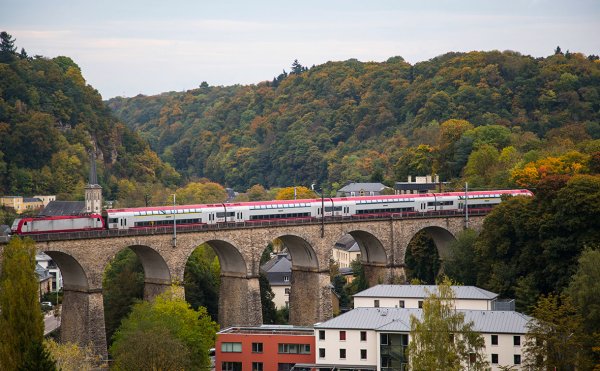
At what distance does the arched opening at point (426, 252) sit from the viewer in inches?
3597

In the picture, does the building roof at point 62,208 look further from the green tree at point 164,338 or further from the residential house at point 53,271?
the green tree at point 164,338

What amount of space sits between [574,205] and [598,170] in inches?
703

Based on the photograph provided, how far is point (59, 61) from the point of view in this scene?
548ft

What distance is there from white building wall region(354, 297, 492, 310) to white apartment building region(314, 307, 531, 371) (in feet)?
16.8

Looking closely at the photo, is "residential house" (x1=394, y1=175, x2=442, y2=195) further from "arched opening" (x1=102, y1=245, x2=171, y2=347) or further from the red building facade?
the red building facade

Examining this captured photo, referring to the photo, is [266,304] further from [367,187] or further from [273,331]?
[367,187]

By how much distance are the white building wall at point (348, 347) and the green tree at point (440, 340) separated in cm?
690

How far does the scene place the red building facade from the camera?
209 ft

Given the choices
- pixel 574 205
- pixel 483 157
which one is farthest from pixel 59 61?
pixel 574 205

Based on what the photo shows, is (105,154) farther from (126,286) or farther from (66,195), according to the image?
(126,286)

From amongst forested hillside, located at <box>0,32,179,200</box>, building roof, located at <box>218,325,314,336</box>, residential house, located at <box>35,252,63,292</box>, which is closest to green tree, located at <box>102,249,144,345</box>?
building roof, located at <box>218,325,314,336</box>

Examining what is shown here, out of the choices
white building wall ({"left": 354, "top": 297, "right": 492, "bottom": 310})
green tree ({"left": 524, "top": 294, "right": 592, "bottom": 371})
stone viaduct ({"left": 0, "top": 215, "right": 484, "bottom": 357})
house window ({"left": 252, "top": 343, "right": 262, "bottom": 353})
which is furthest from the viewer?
stone viaduct ({"left": 0, "top": 215, "right": 484, "bottom": 357})

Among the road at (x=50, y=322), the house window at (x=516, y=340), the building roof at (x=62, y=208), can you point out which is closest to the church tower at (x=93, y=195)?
the road at (x=50, y=322)

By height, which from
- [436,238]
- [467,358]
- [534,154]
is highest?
[534,154]
